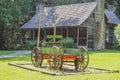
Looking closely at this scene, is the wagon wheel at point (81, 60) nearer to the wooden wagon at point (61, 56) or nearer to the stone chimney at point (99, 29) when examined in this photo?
the wooden wagon at point (61, 56)

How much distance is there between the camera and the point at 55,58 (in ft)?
51.8

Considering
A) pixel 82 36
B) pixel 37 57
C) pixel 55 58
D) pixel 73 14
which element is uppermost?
pixel 73 14

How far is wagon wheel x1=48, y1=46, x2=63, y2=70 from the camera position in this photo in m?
15.5

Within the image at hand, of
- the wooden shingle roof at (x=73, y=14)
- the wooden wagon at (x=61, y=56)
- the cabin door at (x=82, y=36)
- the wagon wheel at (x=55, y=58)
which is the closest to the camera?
the wagon wheel at (x=55, y=58)

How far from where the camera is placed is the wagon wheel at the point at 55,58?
1549 centimetres

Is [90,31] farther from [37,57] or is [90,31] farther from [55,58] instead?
[55,58]

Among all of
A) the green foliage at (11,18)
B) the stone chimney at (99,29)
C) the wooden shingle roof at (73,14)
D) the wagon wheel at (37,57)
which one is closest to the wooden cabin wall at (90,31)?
the wooden shingle roof at (73,14)

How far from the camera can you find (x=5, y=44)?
42.5m

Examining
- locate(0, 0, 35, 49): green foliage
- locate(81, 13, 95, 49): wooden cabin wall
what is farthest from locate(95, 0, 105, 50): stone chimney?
locate(0, 0, 35, 49): green foliage

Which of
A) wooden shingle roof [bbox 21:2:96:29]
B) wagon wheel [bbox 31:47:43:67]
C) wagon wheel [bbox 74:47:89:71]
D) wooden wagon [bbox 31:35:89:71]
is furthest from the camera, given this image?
wooden shingle roof [bbox 21:2:96:29]

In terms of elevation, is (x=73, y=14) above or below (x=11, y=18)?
above

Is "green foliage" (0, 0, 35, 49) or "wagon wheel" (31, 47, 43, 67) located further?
"green foliage" (0, 0, 35, 49)

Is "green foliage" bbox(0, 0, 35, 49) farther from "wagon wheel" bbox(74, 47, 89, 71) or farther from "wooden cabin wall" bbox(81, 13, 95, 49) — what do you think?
"wagon wheel" bbox(74, 47, 89, 71)

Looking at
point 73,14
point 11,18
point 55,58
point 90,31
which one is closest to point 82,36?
point 90,31
